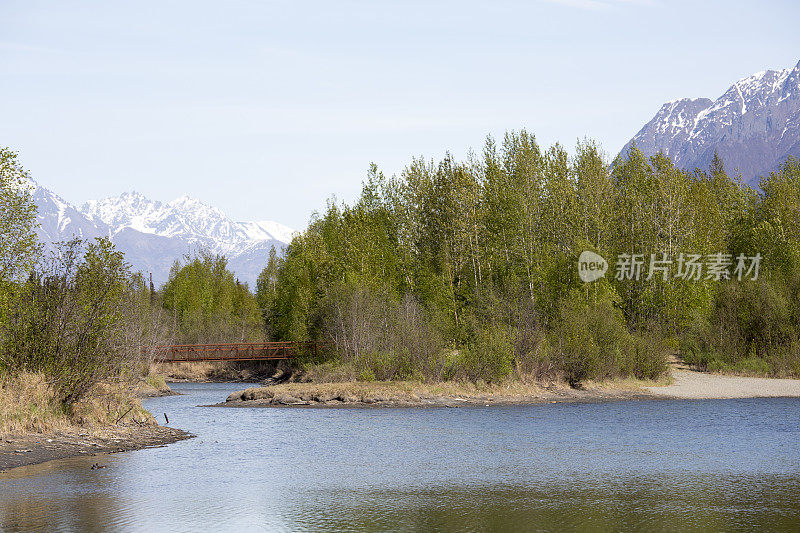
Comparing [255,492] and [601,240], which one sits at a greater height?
[601,240]

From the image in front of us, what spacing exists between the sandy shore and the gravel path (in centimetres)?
3741

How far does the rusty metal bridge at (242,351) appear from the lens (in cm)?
8062

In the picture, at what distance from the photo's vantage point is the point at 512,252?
68.3 meters

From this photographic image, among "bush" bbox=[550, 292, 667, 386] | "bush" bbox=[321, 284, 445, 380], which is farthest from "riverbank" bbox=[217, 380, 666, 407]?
"bush" bbox=[321, 284, 445, 380]

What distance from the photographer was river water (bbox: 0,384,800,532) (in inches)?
845

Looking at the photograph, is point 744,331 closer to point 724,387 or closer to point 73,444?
point 724,387

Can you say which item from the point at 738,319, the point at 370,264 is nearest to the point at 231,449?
the point at 370,264

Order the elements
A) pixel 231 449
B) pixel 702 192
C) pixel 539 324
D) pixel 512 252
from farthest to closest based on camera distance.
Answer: pixel 702 192
pixel 512 252
pixel 539 324
pixel 231 449

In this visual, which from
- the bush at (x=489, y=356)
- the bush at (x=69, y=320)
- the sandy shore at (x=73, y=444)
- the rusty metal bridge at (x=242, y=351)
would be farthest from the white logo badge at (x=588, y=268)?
the bush at (x=69, y=320)

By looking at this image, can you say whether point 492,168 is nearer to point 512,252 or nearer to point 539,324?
point 512,252

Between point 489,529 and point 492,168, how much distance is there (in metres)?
56.5

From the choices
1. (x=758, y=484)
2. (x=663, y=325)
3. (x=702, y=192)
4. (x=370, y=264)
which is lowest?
(x=758, y=484)

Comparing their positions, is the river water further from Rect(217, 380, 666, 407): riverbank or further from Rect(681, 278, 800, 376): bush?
Rect(681, 278, 800, 376): bush

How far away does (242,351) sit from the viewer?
9312cm
